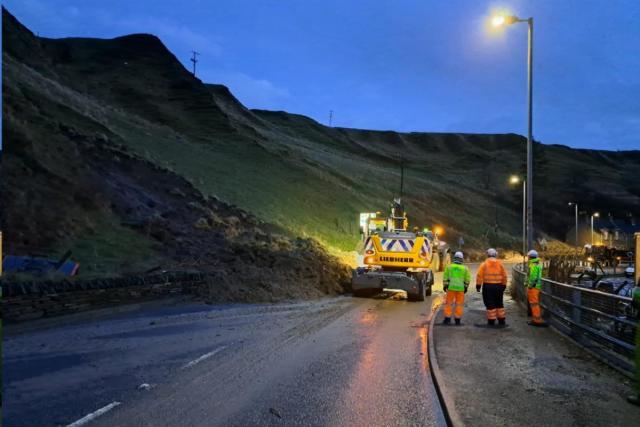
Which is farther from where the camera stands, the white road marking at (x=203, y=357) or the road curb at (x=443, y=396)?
the white road marking at (x=203, y=357)

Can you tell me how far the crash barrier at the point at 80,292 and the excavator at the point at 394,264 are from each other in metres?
6.08

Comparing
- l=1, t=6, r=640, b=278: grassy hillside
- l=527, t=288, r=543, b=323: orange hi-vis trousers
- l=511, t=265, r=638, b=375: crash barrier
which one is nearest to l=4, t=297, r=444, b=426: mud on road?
l=527, t=288, r=543, b=323: orange hi-vis trousers

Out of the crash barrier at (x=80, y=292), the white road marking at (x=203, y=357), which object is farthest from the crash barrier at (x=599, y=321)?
the crash barrier at (x=80, y=292)

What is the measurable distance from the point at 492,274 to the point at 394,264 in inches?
280

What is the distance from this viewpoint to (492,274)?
543 inches

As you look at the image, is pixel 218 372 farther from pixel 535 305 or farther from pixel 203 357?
pixel 535 305

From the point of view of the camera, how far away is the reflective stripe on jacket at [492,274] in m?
13.7

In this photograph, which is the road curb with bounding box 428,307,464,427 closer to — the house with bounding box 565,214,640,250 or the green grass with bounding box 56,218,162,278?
the green grass with bounding box 56,218,162,278

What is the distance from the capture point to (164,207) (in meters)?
25.8

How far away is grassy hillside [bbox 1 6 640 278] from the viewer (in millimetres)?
20094

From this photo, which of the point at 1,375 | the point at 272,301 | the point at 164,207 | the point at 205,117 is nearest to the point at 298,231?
the point at 164,207

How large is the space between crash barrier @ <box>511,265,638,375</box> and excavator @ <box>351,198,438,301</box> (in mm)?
6495

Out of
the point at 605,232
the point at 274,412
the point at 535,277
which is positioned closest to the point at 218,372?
the point at 274,412

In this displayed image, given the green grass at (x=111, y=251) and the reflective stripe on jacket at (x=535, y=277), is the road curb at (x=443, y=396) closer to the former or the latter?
the reflective stripe on jacket at (x=535, y=277)
